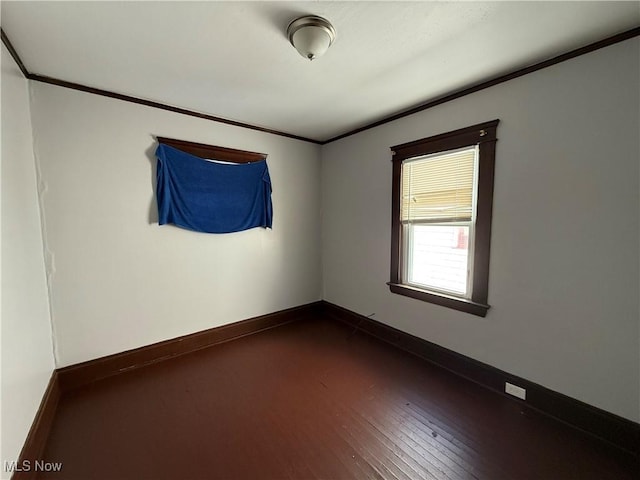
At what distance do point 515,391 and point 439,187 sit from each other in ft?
5.83

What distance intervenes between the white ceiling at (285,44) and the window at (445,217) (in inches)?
20.0

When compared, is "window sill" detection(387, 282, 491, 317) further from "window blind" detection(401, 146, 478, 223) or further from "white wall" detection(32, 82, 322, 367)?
"white wall" detection(32, 82, 322, 367)

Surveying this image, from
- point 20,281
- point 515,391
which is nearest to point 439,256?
point 515,391

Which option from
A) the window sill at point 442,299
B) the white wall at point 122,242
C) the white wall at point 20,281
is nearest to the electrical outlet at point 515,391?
the window sill at point 442,299

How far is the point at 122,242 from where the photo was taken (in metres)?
2.44

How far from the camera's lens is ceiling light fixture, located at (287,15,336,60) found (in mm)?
1471

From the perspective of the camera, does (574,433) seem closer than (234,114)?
Yes

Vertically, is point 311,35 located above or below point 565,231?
above

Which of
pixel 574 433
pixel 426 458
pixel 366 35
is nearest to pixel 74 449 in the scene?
pixel 426 458

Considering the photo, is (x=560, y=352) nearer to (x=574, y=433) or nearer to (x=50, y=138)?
(x=574, y=433)

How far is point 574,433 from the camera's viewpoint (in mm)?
1762

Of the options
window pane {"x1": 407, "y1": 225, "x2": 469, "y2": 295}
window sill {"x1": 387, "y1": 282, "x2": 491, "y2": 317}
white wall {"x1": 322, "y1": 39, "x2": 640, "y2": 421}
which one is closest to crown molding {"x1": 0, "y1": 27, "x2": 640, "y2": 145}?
white wall {"x1": 322, "y1": 39, "x2": 640, "y2": 421}

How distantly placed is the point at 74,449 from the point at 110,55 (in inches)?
98.4

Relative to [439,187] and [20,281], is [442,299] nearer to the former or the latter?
[439,187]
